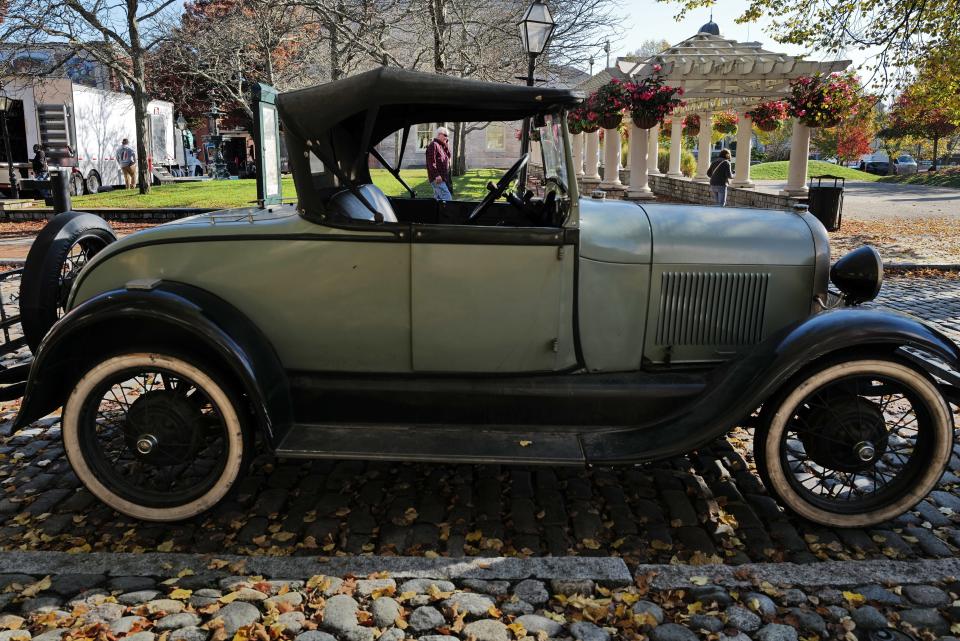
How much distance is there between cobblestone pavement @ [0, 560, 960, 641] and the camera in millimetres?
2516

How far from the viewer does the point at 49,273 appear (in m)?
3.94

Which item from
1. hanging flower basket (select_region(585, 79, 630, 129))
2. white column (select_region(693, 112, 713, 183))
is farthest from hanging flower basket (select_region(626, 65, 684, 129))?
white column (select_region(693, 112, 713, 183))

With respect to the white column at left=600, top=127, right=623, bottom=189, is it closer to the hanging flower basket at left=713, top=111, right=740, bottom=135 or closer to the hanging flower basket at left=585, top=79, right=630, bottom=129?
the hanging flower basket at left=585, top=79, right=630, bottom=129

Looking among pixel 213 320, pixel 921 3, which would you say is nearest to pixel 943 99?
pixel 921 3

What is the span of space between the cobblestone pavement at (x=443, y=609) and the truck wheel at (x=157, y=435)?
46cm

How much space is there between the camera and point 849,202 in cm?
2200

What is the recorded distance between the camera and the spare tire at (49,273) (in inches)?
152

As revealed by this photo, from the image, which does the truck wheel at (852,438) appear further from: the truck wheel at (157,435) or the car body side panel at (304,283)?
the truck wheel at (157,435)

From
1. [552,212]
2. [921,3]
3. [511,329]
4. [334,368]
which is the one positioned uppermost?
[921,3]

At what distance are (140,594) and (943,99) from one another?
1321cm

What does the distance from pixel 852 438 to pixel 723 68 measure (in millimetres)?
13490

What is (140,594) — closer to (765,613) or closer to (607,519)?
(607,519)

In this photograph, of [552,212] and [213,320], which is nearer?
[213,320]

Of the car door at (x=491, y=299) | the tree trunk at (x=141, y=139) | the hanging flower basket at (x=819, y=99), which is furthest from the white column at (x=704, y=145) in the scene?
the car door at (x=491, y=299)
